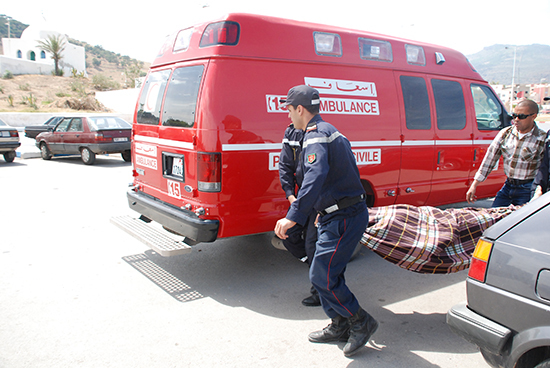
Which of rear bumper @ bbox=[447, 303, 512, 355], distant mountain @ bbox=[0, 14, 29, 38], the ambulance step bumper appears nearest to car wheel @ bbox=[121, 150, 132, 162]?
the ambulance step bumper

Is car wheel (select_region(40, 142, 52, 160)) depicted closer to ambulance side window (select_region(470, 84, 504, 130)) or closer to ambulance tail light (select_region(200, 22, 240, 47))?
ambulance tail light (select_region(200, 22, 240, 47))

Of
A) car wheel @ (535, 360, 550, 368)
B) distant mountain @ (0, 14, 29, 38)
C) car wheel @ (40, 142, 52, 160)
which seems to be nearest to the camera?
car wheel @ (535, 360, 550, 368)

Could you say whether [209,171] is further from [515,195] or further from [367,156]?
[515,195]

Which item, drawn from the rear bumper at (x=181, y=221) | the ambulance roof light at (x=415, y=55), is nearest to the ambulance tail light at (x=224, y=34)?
the rear bumper at (x=181, y=221)

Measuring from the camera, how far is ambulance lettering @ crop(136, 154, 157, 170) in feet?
15.7

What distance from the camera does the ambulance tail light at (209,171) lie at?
12.7 feet

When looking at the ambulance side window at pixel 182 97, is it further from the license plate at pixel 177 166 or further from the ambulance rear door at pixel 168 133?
the license plate at pixel 177 166

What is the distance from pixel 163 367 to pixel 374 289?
2.29m

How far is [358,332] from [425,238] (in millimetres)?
953

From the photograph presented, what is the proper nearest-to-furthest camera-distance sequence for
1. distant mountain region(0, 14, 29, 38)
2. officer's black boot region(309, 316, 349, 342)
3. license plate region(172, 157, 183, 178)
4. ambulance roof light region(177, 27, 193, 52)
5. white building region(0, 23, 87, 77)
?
officer's black boot region(309, 316, 349, 342) → license plate region(172, 157, 183, 178) → ambulance roof light region(177, 27, 193, 52) → white building region(0, 23, 87, 77) → distant mountain region(0, 14, 29, 38)

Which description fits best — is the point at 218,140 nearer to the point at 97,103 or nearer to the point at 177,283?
the point at 177,283

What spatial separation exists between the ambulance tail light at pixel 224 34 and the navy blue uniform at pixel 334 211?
61.0 inches

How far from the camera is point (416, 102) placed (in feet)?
17.5

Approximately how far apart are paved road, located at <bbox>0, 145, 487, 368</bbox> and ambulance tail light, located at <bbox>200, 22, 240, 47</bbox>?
97.6 inches
